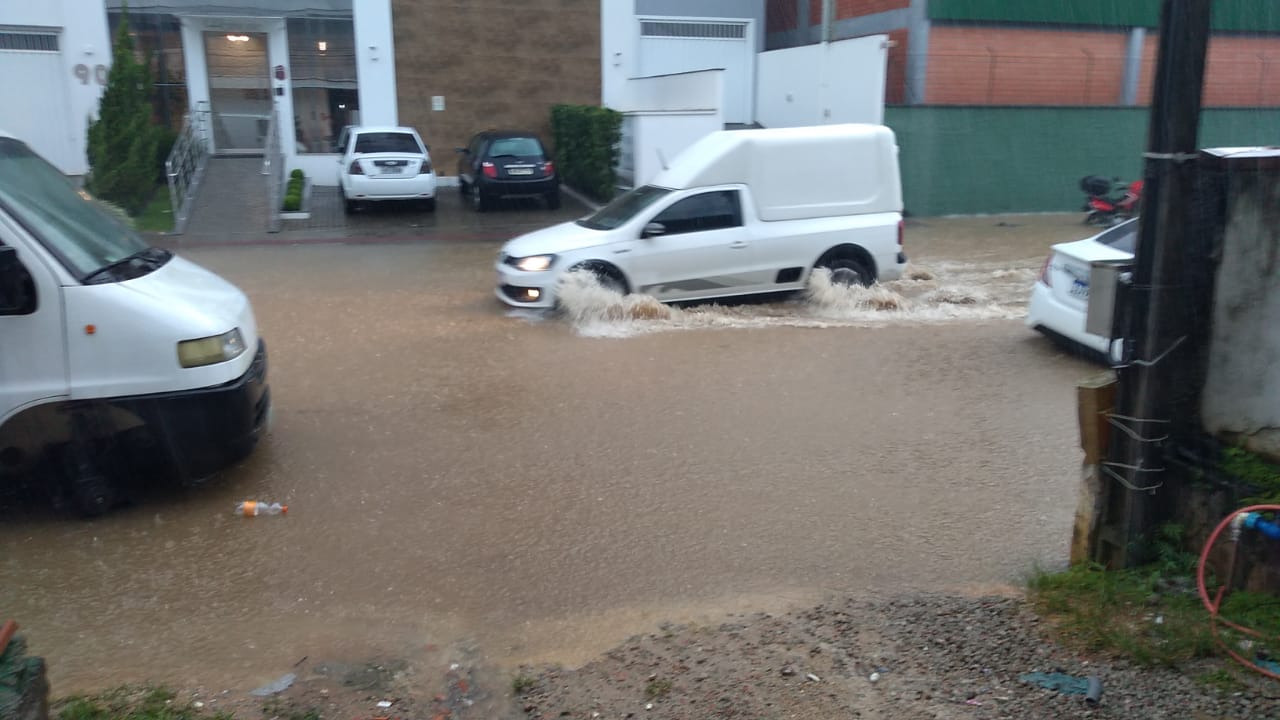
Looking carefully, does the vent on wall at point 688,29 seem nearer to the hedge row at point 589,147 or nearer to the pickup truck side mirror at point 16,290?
the hedge row at point 589,147

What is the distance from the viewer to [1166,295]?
4.62m

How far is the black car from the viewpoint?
797 inches

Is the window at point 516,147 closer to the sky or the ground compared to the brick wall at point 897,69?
closer to the ground

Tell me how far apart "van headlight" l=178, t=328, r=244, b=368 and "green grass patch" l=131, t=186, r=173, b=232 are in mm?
13253

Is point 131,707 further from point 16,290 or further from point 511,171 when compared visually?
point 511,171

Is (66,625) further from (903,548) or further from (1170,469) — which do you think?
(1170,469)

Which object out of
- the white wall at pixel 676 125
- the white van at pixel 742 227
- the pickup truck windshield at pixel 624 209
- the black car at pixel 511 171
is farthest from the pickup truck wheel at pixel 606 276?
the black car at pixel 511 171

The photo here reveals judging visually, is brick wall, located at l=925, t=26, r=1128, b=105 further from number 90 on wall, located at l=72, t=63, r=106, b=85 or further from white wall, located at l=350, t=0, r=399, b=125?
number 90 on wall, located at l=72, t=63, r=106, b=85

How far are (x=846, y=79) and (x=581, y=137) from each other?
5.72 metres

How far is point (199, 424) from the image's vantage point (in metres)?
5.84

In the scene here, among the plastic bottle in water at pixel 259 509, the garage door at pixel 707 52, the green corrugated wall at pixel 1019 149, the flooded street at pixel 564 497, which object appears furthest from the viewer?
the garage door at pixel 707 52

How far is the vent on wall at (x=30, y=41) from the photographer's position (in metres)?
21.0

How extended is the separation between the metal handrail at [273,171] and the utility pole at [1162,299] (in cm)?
1627

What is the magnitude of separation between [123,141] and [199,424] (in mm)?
15032
